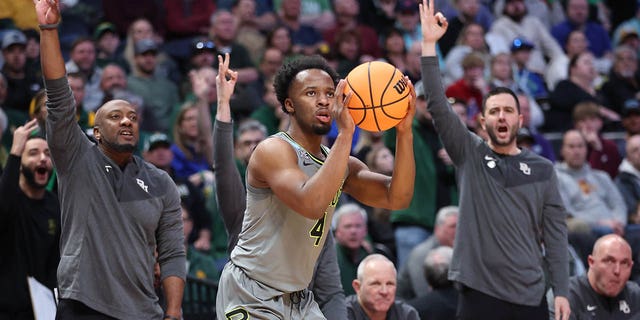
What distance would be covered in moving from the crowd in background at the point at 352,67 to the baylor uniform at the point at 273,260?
3150 mm

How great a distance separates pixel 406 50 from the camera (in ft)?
44.0

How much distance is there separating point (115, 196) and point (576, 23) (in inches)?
441

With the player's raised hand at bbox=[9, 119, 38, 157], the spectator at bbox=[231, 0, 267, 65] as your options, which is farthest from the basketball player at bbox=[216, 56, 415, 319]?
the spectator at bbox=[231, 0, 267, 65]

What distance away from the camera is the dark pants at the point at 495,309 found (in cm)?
661

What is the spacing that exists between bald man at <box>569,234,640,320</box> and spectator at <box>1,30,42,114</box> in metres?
5.53

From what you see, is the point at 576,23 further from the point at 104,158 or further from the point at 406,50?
the point at 104,158

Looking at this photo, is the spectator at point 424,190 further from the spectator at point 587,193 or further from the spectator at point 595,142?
the spectator at point 595,142

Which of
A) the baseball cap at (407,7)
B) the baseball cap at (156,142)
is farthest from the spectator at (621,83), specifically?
the baseball cap at (156,142)

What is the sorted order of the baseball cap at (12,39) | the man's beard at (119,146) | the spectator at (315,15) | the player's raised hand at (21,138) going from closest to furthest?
1. the man's beard at (119,146)
2. the player's raised hand at (21,138)
3. the baseball cap at (12,39)
4. the spectator at (315,15)

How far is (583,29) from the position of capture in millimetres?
15609

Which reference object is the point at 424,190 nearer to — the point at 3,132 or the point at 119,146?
the point at 3,132

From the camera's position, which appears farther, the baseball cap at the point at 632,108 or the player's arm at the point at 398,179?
the baseball cap at the point at 632,108

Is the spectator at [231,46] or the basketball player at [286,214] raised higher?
the spectator at [231,46]

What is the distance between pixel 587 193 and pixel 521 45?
3.33 m
